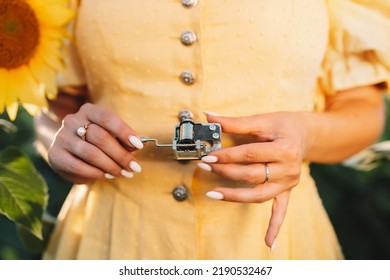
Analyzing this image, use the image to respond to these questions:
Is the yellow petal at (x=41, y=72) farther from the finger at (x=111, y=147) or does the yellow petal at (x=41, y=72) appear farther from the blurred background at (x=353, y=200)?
the blurred background at (x=353, y=200)

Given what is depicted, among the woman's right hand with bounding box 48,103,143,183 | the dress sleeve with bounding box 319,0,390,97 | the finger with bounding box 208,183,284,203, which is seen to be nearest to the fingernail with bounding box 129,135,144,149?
the woman's right hand with bounding box 48,103,143,183

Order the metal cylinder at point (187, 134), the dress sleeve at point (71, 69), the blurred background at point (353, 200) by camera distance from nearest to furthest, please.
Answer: the metal cylinder at point (187, 134) → the dress sleeve at point (71, 69) → the blurred background at point (353, 200)

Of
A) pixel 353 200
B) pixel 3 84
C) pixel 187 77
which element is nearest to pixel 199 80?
pixel 187 77

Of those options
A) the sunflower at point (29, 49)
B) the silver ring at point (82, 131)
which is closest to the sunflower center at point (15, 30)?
the sunflower at point (29, 49)

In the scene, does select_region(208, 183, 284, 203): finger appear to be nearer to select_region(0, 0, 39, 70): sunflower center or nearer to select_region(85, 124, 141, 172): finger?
select_region(85, 124, 141, 172): finger

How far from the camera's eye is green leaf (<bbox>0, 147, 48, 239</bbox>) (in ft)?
1.90

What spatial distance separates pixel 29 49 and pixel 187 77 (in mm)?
204

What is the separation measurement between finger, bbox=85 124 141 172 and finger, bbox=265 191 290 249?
17 centimetres

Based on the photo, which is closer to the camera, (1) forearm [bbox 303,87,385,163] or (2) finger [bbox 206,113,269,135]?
(2) finger [bbox 206,113,269,135]

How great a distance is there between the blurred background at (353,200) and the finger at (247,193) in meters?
0.72

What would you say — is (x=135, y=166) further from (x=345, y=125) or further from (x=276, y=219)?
(x=345, y=125)

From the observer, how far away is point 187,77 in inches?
27.5

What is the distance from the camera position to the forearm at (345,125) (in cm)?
75
